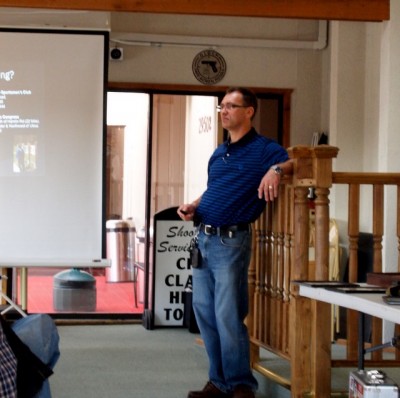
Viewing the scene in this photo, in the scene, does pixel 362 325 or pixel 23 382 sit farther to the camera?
pixel 362 325

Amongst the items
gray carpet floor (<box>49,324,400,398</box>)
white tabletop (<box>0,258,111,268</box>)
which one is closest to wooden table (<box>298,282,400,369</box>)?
gray carpet floor (<box>49,324,400,398</box>)

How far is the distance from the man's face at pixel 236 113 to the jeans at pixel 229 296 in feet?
1.64

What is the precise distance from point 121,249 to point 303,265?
390cm

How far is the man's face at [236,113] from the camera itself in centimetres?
408

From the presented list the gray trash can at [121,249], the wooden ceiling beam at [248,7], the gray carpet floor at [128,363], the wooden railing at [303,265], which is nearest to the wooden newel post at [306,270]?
the wooden railing at [303,265]

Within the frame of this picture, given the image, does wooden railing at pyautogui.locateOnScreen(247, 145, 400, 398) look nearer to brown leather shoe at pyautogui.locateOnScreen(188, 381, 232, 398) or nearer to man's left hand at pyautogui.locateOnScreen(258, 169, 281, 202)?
man's left hand at pyautogui.locateOnScreen(258, 169, 281, 202)

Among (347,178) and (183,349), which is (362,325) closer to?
(347,178)

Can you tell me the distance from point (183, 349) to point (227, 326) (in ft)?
6.47

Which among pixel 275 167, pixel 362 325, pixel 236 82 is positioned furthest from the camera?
pixel 236 82

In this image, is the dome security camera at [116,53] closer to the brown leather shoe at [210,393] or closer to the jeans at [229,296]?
the jeans at [229,296]

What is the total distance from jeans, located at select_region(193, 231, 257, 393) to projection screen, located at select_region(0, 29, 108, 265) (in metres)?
2.55

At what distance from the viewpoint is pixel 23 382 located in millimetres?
2518

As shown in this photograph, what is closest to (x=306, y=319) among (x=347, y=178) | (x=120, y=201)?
(x=347, y=178)

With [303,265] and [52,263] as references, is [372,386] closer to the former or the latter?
[303,265]
